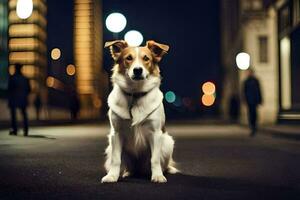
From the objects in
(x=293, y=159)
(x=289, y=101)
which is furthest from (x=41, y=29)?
(x=293, y=159)

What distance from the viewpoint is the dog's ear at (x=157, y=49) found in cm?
632

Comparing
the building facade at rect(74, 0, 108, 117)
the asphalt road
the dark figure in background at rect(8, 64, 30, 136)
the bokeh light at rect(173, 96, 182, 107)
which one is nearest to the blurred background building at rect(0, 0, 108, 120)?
the building facade at rect(74, 0, 108, 117)

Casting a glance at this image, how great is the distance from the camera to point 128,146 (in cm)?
639

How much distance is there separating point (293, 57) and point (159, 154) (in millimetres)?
18060

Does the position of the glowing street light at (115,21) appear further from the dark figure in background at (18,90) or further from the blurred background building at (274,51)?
the dark figure in background at (18,90)

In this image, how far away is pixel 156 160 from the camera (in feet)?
20.8

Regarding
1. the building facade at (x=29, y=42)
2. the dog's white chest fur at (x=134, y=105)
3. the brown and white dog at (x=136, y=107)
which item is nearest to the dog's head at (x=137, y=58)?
the brown and white dog at (x=136, y=107)

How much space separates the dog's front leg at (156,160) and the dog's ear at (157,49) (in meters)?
0.85

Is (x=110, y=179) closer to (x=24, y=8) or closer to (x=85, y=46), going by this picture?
(x=24, y=8)

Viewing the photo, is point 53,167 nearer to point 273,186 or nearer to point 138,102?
point 138,102

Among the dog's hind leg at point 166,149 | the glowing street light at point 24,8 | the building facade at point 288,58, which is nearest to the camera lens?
the dog's hind leg at point 166,149

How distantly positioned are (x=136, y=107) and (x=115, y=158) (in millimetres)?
628

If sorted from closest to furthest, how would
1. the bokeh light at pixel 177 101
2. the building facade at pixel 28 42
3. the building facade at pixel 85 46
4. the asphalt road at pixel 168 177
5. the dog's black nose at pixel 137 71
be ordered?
the asphalt road at pixel 168 177
the dog's black nose at pixel 137 71
the building facade at pixel 28 42
the building facade at pixel 85 46
the bokeh light at pixel 177 101

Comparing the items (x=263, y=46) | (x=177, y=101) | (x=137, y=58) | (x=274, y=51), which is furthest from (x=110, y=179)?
(x=177, y=101)
